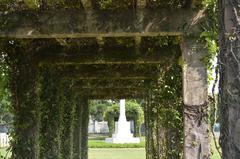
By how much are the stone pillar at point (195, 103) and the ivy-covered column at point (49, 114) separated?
11.3 feet

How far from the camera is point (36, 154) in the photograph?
7391 mm

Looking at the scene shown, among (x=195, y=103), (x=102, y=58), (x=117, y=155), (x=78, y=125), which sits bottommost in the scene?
(x=117, y=155)

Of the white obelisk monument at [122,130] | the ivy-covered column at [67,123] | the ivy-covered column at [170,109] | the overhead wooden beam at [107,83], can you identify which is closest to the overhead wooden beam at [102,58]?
the ivy-covered column at [170,109]

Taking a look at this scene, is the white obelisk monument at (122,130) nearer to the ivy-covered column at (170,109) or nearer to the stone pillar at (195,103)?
the ivy-covered column at (170,109)

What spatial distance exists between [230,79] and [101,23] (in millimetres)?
3756

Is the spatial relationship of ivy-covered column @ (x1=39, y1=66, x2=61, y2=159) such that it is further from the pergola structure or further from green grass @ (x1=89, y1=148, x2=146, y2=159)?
green grass @ (x1=89, y1=148, x2=146, y2=159)

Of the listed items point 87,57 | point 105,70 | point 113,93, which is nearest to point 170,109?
point 87,57

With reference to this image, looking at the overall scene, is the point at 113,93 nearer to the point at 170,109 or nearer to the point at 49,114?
the point at 49,114

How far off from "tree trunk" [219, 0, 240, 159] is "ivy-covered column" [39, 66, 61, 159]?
6.50 metres

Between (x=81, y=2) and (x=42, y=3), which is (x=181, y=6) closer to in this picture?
(x=81, y=2)

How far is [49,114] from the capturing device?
9.18m

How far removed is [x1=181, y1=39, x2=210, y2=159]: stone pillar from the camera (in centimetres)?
543

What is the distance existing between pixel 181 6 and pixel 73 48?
284 cm

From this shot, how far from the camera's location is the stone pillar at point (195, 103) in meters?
5.43
